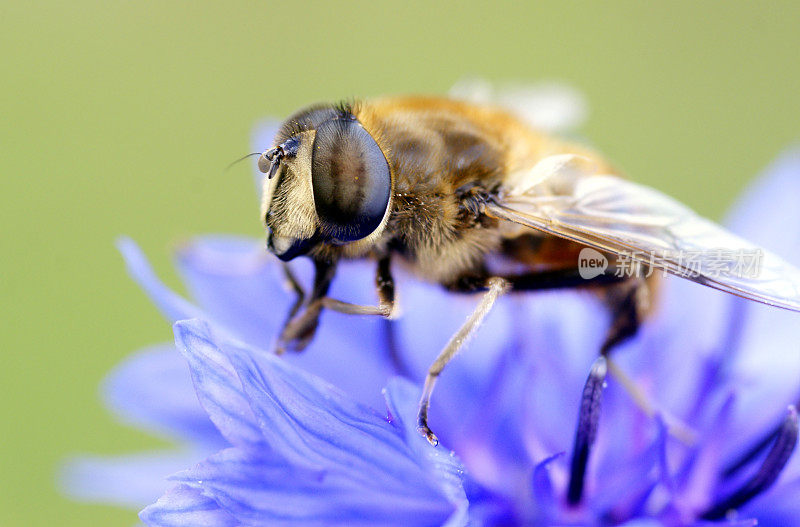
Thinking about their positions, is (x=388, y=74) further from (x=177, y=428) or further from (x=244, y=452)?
(x=244, y=452)

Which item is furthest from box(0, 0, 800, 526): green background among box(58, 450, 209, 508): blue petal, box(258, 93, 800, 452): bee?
box(258, 93, 800, 452): bee

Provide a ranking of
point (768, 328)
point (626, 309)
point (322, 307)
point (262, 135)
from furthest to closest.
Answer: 1. point (262, 135)
2. point (768, 328)
3. point (626, 309)
4. point (322, 307)

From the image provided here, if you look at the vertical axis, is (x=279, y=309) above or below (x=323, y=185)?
below

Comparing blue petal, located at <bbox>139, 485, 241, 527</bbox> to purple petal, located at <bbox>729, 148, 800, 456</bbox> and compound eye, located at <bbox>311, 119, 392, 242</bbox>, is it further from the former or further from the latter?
purple petal, located at <bbox>729, 148, 800, 456</bbox>

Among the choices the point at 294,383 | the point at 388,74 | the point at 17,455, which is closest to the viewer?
the point at 294,383

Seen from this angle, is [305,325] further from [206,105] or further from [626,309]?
[206,105]

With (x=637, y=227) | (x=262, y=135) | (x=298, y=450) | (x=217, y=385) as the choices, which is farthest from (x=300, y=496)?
(x=262, y=135)

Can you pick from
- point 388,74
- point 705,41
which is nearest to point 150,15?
point 388,74
